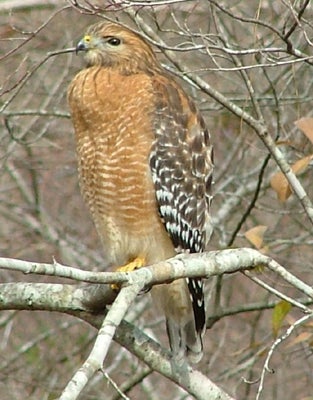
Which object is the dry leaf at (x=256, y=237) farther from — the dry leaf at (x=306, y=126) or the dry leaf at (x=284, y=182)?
the dry leaf at (x=306, y=126)

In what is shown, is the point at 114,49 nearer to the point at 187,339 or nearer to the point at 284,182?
the point at 284,182

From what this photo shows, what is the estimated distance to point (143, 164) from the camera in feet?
17.0

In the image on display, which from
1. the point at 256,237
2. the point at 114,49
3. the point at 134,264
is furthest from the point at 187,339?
the point at 114,49

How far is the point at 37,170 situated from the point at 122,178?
269 centimetres

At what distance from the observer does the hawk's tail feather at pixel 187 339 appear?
5.13 metres

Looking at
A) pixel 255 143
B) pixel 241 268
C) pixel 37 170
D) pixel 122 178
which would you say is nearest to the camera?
pixel 241 268

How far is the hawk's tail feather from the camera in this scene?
5.13 metres

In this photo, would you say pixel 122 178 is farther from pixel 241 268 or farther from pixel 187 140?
pixel 241 268

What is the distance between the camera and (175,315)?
5414mm

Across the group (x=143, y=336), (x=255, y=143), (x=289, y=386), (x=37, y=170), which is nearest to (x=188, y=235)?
(x=143, y=336)

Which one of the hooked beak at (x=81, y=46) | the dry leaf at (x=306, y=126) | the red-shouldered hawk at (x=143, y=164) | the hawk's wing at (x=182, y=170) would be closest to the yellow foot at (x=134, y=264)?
the red-shouldered hawk at (x=143, y=164)

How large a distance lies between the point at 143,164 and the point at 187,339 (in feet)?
2.83

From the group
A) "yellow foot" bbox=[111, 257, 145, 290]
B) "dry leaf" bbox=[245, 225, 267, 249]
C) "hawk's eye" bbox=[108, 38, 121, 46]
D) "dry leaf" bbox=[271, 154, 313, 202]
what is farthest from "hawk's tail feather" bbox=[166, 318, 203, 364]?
"hawk's eye" bbox=[108, 38, 121, 46]

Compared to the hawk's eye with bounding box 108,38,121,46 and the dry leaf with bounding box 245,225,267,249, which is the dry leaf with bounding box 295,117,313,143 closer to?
the dry leaf with bounding box 245,225,267,249
